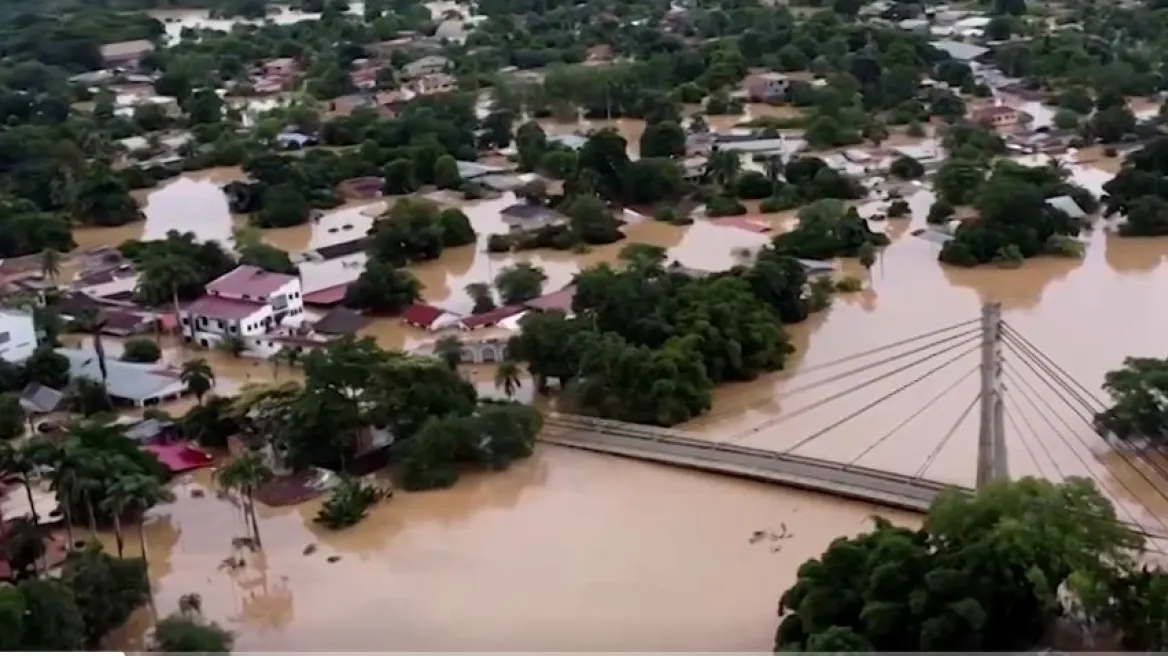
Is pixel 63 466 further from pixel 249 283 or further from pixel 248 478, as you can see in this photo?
pixel 249 283

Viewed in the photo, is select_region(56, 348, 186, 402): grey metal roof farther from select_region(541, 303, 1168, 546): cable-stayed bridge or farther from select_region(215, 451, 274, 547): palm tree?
select_region(541, 303, 1168, 546): cable-stayed bridge

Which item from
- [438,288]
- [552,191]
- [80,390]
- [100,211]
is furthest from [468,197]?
[80,390]

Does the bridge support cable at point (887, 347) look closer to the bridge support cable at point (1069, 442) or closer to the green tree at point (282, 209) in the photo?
the bridge support cable at point (1069, 442)

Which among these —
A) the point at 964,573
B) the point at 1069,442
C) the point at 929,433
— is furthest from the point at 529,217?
the point at 964,573

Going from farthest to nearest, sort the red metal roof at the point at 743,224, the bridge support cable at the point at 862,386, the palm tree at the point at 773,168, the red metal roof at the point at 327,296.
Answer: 1. the palm tree at the point at 773,168
2. the red metal roof at the point at 743,224
3. the red metal roof at the point at 327,296
4. the bridge support cable at the point at 862,386

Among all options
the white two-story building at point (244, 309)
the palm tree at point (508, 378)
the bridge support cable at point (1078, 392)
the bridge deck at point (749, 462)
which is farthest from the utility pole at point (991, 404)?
the white two-story building at point (244, 309)
